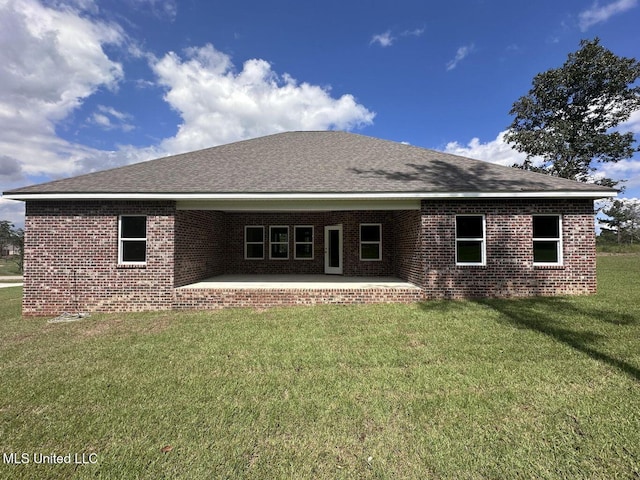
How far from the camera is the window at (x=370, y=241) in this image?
1240 cm

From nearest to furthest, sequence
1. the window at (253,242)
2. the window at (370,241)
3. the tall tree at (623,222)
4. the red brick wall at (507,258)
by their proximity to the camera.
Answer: the red brick wall at (507,258) → the window at (370,241) → the window at (253,242) → the tall tree at (623,222)

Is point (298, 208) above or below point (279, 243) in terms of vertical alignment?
above

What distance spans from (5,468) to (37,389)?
1720 millimetres

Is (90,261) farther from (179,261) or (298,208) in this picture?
(298,208)

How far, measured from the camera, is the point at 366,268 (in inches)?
486

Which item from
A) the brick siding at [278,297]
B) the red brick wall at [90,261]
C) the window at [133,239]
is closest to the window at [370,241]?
the brick siding at [278,297]

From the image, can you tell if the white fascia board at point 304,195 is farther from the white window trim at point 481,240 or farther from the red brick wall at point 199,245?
the red brick wall at point 199,245

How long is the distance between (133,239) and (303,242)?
639 cm

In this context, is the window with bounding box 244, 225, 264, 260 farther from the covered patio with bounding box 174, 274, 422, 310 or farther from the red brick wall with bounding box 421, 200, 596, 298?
the red brick wall with bounding box 421, 200, 596, 298

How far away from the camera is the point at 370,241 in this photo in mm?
12445

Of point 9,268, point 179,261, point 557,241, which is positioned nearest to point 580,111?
point 557,241

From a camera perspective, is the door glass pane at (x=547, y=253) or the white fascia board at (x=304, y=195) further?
the door glass pane at (x=547, y=253)

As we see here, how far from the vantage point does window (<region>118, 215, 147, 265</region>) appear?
9.03 meters

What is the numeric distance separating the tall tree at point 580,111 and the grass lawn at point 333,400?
935 inches
